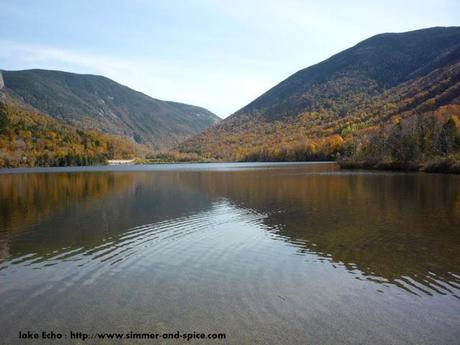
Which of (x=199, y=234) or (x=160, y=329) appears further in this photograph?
(x=199, y=234)

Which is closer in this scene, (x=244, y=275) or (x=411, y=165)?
(x=244, y=275)

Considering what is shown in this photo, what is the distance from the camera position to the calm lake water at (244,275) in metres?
9.55

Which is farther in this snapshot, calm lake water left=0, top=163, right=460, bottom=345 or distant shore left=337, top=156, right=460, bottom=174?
distant shore left=337, top=156, right=460, bottom=174

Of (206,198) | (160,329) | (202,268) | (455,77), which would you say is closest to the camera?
(160,329)

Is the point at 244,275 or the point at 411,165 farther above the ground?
the point at 411,165

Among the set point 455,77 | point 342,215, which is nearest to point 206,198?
point 342,215

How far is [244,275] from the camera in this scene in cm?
1364

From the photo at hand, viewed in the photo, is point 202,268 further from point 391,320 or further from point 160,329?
point 391,320

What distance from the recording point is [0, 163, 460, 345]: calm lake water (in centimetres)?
955

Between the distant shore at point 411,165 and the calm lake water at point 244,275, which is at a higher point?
the distant shore at point 411,165

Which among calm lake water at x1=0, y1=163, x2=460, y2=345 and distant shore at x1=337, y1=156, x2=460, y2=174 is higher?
distant shore at x1=337, y1=156, x2=460, y2=174

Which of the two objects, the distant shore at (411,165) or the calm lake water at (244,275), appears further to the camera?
the distant shore at (411,165)

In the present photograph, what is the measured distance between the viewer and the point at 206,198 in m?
38.7

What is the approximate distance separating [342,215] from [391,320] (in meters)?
16.9
